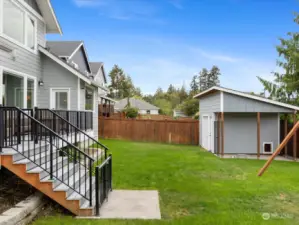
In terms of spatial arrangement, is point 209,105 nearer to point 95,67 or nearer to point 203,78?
point 95,67

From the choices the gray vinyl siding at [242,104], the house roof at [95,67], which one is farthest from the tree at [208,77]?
the gray vinyl siding at [242,104]

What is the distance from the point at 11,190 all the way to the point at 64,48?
12501mm

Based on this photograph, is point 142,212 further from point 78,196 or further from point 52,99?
point 52,99

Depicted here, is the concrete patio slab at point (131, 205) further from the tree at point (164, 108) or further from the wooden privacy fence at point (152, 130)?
the tree at point (164, 108)

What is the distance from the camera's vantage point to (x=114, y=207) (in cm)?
523

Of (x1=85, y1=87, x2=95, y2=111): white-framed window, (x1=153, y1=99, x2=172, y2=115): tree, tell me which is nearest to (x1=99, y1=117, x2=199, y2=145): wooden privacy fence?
(x1=85, y1=87, x2=95, y2=111): white-framed window

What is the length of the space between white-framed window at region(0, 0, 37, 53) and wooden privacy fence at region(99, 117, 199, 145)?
30.8ft

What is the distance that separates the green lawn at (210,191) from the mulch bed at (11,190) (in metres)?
0.84

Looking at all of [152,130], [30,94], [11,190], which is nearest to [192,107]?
[152,130]

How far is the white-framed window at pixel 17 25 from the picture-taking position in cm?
819

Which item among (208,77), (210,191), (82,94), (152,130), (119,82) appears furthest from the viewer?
(208,77)

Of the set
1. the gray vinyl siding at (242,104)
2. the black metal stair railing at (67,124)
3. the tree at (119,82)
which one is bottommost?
the black metal stair railing at (67,124)

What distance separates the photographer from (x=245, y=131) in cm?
1415

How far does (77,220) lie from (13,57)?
6.49 metres
